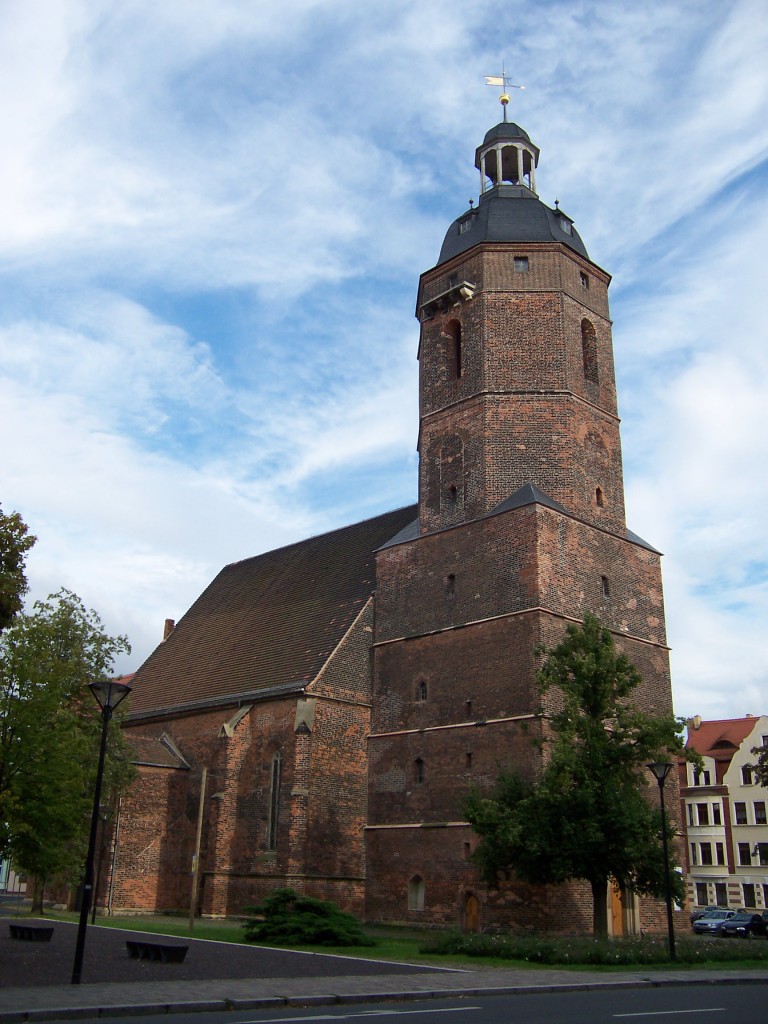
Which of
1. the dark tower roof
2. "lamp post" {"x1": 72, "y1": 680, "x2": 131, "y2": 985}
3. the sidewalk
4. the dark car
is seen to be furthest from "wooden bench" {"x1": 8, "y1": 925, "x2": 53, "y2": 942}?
the dark car

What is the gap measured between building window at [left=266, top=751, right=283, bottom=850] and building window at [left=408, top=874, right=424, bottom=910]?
13.8ft

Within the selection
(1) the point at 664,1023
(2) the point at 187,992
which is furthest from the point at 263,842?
(1) the point at 664,1023

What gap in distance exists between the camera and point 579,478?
86.9 ft

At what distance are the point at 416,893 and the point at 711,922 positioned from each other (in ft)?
52.7

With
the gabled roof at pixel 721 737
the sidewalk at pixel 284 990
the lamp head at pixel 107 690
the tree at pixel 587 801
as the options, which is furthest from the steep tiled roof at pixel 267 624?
the gabled roof at pixel 721 737

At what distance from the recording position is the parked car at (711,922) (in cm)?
3482

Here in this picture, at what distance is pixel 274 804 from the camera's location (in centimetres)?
2745

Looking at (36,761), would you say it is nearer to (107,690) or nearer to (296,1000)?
(107,690)

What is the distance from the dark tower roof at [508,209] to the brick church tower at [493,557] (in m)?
0.09

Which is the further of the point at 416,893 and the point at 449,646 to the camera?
the point at 449,646

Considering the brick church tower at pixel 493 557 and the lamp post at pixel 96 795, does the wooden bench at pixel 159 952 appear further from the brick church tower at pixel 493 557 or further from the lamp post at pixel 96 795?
the brick church tower at pixel 493 557

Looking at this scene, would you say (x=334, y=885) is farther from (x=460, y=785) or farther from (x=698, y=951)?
(x=698, y=951)

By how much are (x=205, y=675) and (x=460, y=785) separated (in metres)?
12.3

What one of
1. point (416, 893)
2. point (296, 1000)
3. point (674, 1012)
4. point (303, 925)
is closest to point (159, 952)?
point (296, 1000)
